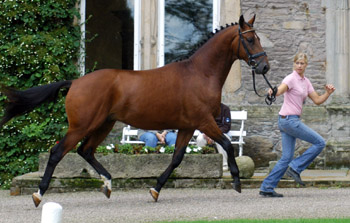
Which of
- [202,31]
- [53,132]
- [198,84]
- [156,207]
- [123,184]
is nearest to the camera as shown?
[156,207]

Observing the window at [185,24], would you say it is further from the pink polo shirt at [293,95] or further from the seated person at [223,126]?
the pink polo shirt at [293,95]

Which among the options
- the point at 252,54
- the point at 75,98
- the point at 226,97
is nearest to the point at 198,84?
the point at 252,54

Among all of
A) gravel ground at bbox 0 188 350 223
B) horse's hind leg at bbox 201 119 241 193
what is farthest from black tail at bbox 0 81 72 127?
horse's hind leg at bbox 201 119 241 193

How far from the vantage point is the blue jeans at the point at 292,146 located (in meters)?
9.05

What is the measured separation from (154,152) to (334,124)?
3783mm

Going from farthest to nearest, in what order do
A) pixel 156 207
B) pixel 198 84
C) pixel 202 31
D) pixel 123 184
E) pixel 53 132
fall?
pixel 202 31 < pixel 53 132 < pixel 123 184 < pixel 198 84 < pixel 156 207

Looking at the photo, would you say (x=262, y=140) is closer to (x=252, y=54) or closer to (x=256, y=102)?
(x=256, y=102)

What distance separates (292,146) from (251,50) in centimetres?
133

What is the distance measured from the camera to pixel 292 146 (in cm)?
925

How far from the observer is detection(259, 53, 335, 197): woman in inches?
357

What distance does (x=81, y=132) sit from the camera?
8492mm

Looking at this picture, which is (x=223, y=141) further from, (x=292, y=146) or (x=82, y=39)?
(x=82, y=39)

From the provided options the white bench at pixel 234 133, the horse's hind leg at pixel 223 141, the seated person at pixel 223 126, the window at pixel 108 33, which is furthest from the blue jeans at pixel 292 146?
the window at pixel 108 33

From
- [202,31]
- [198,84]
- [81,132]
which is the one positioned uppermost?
[202,31]
